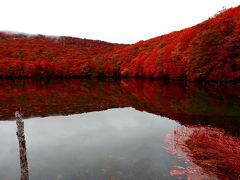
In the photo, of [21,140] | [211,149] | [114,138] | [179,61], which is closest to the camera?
[21,140]

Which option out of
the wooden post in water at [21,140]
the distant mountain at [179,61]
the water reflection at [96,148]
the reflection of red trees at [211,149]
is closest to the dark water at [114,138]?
the water reflection at [96,148]

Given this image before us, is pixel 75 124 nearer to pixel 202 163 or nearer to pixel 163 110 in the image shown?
pixel 163 110

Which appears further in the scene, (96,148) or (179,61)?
(179,61)

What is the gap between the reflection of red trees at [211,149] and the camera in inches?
590

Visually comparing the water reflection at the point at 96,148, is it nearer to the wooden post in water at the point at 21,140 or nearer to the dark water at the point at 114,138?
the dark water at the point at 114,138

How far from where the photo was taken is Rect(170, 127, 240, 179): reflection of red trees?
14996mm

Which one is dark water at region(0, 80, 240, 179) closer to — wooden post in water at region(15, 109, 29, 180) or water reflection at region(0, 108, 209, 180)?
water reflection at region(0, 108, 209, 180)

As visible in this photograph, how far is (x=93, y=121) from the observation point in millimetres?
31516

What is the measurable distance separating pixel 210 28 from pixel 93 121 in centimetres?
5739

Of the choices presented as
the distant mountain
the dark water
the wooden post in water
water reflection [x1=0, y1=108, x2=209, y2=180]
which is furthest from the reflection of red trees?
the distant mountain

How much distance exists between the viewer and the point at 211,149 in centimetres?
1808

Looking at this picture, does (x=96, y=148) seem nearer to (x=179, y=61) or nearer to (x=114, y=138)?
(x=114, y=138)

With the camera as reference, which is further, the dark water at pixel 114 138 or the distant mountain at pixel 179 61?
the distant mountain at pixel 179 61

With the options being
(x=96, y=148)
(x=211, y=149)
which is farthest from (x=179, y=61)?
(x=211, y=149)
